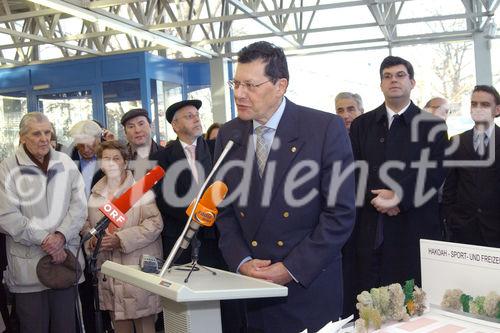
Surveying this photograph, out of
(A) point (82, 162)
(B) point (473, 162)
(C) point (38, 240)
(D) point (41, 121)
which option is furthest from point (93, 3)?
(B) point (473, 162)

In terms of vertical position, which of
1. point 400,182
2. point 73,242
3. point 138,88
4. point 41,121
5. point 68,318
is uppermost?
point 138,88

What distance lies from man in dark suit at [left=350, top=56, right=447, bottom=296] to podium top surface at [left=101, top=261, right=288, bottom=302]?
4.95ft

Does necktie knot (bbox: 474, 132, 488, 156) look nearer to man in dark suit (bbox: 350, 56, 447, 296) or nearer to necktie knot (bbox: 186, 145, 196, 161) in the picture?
man in dark suit (bbox: 350, 56, 447, 296)

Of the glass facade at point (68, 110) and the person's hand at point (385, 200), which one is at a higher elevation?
the glass facade at point (68, 110)

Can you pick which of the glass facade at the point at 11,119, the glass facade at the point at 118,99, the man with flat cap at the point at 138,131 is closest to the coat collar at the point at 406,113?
the man with flat cap at the point at 138,131

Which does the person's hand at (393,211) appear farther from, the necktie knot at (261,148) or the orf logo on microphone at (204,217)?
the orf logo on microphone at (204,217)

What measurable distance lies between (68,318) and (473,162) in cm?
278

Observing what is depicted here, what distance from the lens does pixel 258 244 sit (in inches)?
83.8

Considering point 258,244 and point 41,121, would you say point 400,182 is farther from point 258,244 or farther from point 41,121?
point 41,121

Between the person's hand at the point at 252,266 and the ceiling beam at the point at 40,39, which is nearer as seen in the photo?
the person's hand at the point at 252,266

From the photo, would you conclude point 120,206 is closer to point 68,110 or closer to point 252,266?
point 252,266

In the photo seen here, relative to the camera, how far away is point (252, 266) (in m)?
2.02

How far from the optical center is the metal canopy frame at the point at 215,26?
8211 mm

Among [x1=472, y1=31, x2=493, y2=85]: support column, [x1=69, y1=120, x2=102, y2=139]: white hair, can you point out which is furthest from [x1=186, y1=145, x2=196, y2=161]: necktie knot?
[x1=472, y1=31, x2=493, y2=85]: support column
